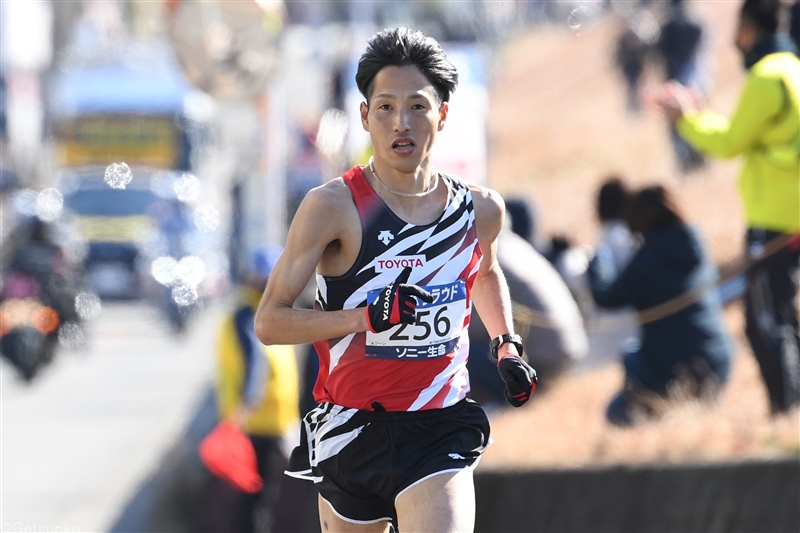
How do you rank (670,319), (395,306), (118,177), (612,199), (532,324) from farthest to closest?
1. (118,177)
2. (612,199)
3. (532,324)
4. (670,319)
5. (395,306)

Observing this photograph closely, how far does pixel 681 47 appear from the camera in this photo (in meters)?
15.8

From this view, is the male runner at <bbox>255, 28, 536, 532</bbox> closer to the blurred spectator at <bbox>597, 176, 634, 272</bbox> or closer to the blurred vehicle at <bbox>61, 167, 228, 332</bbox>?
the blurred spectator at <bbox>597, 176, 634, 272</bbox>

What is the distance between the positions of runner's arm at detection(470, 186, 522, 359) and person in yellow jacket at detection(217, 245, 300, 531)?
4.20 meters

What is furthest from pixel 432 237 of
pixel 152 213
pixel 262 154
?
pixel 152 213

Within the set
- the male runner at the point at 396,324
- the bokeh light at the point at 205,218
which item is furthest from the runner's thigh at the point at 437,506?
the bokeh light at the point at 205,218

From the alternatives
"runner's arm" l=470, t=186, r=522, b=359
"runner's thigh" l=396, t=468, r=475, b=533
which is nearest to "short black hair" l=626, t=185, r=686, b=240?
"runner's arm" l=470, t=186, r=522, b=359

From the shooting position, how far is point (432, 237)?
394 centimetres

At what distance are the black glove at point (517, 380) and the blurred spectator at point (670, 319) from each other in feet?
12.8

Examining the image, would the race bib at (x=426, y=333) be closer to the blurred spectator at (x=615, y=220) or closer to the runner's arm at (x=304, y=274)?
the runner's arm at (x=304, y=274)

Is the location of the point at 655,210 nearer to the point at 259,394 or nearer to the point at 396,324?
the point at 259,394

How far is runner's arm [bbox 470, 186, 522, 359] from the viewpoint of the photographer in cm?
412

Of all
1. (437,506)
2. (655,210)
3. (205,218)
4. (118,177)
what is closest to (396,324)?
(437,506)

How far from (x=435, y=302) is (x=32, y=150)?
35316 millimetres

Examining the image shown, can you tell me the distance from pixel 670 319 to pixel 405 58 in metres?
4.25
